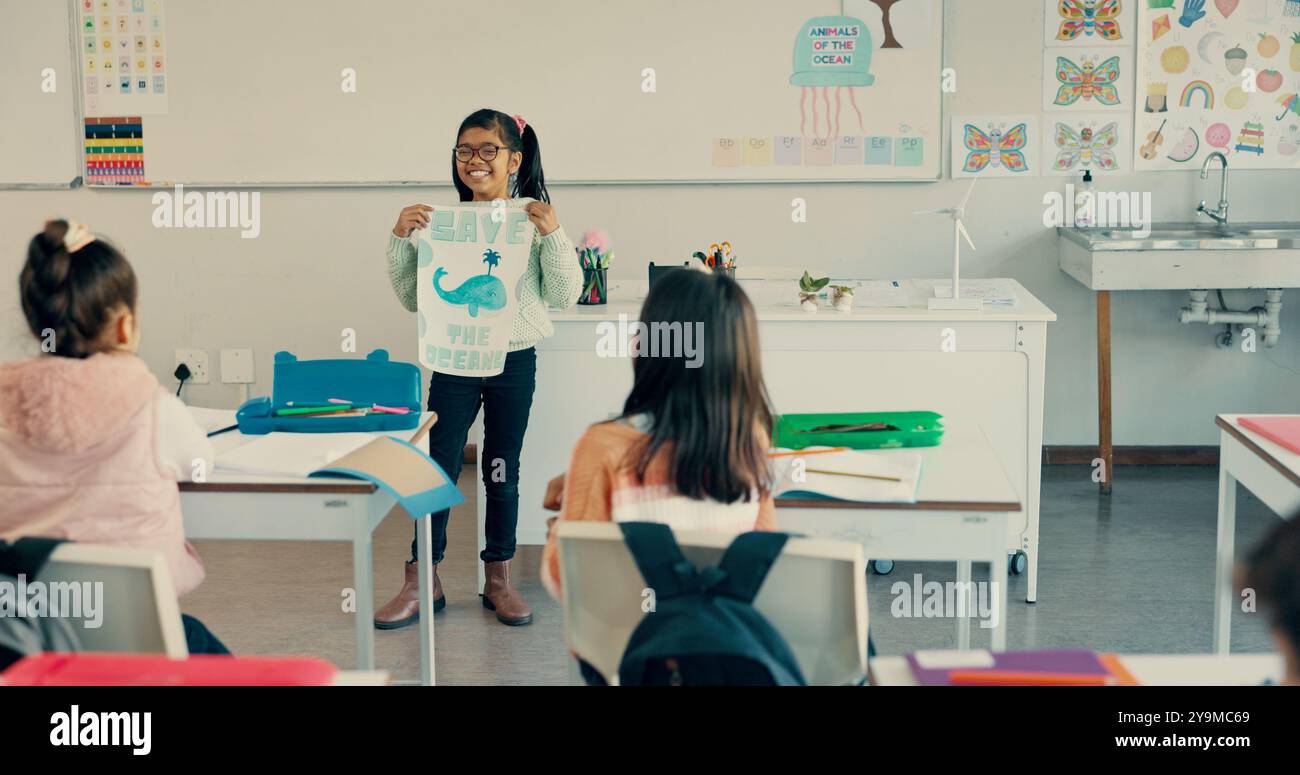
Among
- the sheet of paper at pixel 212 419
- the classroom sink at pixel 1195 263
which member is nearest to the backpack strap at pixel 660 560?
the sheet of paper at pixel 212 419

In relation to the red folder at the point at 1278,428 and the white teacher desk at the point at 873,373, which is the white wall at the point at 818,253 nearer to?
the white teacher desk at the point at 873,373

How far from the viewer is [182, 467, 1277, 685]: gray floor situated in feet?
10.9

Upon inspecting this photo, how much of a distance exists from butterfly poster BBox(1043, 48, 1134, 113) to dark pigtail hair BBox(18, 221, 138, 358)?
359 cm

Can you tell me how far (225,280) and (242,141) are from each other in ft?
1.74

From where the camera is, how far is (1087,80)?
4.80 metres

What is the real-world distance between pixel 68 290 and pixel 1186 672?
1.73 m

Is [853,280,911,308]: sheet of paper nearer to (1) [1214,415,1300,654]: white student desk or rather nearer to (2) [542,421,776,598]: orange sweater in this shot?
(1) [1214,415,1300,654]: white student desk

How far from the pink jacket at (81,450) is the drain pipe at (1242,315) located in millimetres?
3692

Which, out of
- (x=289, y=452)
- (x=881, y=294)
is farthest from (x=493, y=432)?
(x=881, y=294)

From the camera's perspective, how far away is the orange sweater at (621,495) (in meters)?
2.06

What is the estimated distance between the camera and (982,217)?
16.1 ft

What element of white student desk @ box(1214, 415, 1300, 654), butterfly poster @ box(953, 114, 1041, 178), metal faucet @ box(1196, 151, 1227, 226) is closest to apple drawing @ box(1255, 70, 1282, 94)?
metal faucet @ box(1196, 151, 1227, 226)

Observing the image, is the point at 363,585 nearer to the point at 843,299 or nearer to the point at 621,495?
the point at 621,495
